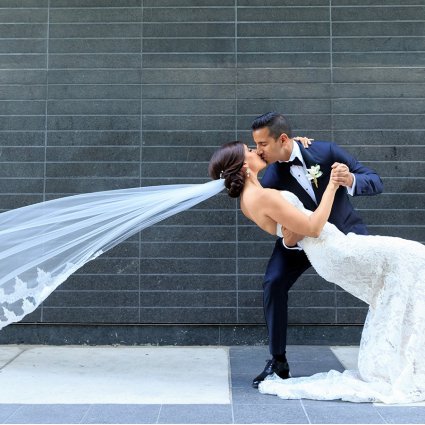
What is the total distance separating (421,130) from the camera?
18.5 feet

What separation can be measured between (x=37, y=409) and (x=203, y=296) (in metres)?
2.17

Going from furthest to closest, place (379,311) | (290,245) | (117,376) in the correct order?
1. (117,376)
2. (290,245)
3. (379,311)

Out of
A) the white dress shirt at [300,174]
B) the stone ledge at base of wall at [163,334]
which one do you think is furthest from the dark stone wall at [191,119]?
the white dress shirt at [300,174]

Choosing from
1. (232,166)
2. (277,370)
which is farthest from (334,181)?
(277,370)

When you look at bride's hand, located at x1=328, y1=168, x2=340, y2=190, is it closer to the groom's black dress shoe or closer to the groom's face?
the groom's face

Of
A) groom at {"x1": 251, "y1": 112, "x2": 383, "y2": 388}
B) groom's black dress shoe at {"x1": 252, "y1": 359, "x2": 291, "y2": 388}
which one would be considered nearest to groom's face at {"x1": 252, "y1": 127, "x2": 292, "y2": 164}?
groom at {"x1": 251, "y1": 112, "x2": 383, "y2": 388}

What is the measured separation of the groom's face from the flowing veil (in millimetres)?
368

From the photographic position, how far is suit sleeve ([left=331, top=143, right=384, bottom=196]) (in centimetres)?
402

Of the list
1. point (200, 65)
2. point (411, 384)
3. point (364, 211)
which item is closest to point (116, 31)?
point (200, 65)

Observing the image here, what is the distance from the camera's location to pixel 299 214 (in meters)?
3.89

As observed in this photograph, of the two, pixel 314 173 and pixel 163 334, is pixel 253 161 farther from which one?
pixel 163 334

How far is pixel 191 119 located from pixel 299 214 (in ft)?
7.07

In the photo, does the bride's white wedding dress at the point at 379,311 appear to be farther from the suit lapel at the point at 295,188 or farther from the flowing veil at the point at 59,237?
the flowing veil at the point at 59,237

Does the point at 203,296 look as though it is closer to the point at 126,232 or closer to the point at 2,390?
the point at 126,232
